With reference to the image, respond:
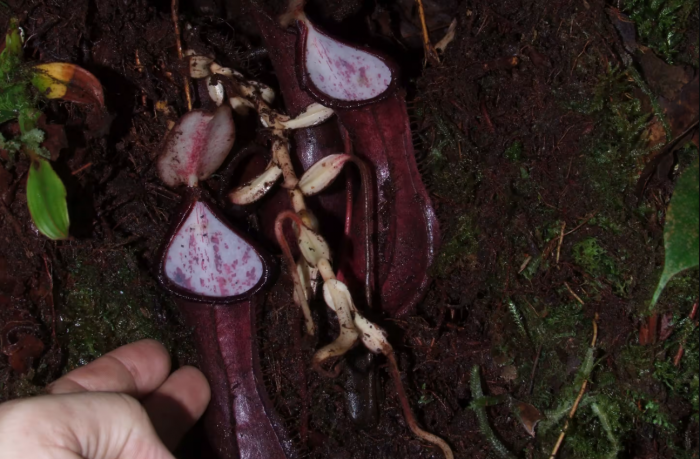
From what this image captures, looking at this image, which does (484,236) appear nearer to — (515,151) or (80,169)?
(515,151)

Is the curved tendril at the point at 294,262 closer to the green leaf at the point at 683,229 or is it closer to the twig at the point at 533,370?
the twig at the point at 533,370

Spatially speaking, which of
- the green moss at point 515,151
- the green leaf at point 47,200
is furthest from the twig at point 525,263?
the green leaf at point 47,200

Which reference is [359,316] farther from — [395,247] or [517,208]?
[517,208]

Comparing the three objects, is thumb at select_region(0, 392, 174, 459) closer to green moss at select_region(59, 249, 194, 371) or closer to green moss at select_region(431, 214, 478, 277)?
green moss at select_region(59, 249, 194, 371)

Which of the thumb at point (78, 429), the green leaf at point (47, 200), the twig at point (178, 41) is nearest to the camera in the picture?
the thumb at point (78, 429)

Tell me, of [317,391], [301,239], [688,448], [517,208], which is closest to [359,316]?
[301,239]

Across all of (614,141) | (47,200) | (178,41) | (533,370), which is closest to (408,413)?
(533,370)
